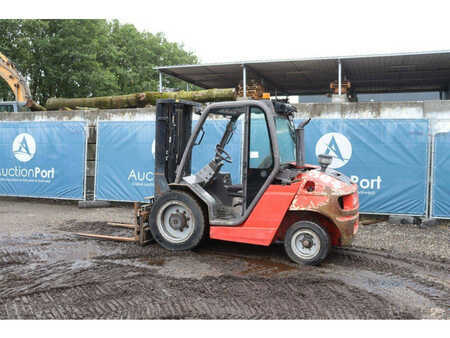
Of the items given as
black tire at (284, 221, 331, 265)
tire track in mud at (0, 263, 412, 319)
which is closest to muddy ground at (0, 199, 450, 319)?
tire track in mud at (0, 263, 412, 319)

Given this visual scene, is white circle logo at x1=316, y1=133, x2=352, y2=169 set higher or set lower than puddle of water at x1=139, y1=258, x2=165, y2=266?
higher

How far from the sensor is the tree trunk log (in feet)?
38.7

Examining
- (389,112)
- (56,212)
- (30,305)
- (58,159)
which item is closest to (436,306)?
(30,305)

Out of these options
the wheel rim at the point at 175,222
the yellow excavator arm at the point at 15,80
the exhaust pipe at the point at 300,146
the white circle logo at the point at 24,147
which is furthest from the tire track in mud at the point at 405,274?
the yellow excavator arm at the point at 15,80

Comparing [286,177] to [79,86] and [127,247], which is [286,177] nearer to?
[127,247]

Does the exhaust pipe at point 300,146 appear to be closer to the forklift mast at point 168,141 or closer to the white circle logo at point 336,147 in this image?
the forklift mast at point 168,141

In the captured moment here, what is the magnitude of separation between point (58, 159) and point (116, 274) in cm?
708

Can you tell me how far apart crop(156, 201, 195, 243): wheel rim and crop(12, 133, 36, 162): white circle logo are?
6.90 metres

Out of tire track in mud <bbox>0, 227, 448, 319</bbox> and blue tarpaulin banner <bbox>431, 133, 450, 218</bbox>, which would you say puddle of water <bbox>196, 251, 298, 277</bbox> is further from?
blue tarpaulin banner <bbox>431, 133, 450, 218</bbox>

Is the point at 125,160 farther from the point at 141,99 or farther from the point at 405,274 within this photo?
the point at 405,274

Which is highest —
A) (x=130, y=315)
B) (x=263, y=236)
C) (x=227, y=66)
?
(x=227, y=66)

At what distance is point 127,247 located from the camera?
639 centimetres

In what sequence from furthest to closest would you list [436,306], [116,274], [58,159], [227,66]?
[227,66] < [58,159] < [116,274] < [436,306]

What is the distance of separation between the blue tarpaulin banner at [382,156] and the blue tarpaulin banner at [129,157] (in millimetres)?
2653
